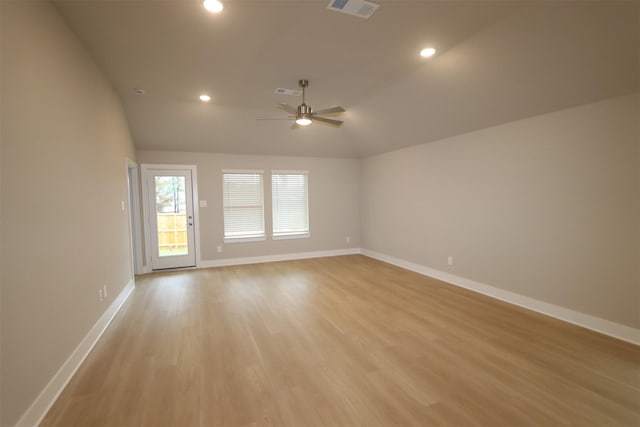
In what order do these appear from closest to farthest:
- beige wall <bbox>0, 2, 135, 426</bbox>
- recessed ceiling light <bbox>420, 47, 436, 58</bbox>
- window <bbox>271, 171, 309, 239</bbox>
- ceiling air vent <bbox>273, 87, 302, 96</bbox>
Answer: beige wall <bbox>0, 2, 135, 426</bbox> → recessed ceiling light <bbox>420, 47, 436, 58</bbox> → ceiling air vent <bbox>273, 87, 302, 96</bbox> → window <bbox>271, 171, 309, 239</bbox>

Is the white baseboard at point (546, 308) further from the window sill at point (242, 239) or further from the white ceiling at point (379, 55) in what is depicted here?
the window sill at point (242, 239)

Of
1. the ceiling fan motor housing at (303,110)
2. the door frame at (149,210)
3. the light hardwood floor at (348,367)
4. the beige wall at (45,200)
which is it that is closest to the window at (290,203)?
the door frame at (149,210)

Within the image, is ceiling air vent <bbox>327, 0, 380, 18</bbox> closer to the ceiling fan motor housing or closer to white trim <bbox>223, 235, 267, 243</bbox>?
the ceiling fan motor housing

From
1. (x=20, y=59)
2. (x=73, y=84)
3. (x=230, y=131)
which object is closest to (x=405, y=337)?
(x=20, y=59)

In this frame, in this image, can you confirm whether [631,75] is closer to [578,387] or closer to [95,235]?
[578,387]

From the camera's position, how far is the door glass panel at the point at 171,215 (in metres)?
5.75

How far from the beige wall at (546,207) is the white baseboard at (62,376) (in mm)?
4847

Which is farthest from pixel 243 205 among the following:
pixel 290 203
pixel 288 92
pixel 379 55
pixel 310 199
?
pixel 379 55

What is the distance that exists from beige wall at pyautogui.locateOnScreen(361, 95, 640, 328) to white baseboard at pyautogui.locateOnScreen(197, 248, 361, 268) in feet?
7.55

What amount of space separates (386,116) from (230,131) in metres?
2.88

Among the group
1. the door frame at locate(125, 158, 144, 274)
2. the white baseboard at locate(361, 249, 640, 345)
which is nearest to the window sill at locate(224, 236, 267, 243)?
the door frame at locate(125, 158, 144, 274)

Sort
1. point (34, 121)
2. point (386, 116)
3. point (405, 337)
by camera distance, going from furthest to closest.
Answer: point (386, 116)
point (405, 337)
point (34, 121)

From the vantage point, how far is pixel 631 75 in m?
2.60

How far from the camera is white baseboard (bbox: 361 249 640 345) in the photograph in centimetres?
287
